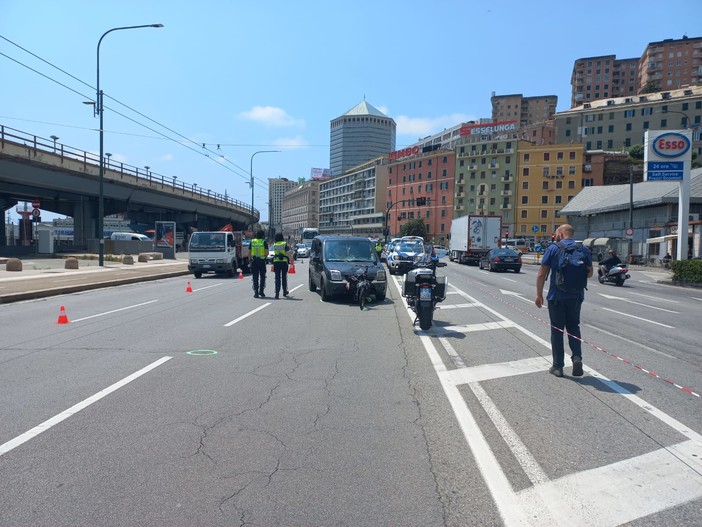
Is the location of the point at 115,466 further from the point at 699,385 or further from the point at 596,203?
the point at 596,203

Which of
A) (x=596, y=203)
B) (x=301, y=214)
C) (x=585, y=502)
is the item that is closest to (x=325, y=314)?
(x=585, y=502)

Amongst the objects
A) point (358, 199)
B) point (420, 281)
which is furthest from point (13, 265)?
point (358, 199)

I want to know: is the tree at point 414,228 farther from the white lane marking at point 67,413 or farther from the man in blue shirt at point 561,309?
the white lane marking at point 67,413

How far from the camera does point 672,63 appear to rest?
124 metres

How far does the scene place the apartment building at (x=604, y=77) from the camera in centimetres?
14538

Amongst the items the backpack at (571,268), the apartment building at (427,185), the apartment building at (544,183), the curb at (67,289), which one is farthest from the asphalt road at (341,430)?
the apartment building at (427,185)

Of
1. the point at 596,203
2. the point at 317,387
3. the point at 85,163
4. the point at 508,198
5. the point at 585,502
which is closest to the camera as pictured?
the point at 585,502

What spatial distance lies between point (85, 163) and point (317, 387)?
36596 mm

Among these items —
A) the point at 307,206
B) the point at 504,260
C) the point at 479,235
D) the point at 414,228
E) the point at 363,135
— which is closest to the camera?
the point at 504,260

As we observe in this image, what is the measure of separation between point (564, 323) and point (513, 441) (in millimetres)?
2625

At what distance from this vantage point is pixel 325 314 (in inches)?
494

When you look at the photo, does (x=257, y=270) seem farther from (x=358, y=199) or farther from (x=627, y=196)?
(x=358, y=199)

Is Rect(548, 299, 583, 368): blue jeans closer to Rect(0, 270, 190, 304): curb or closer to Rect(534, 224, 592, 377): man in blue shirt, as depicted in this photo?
Rect(534, 224, 592, 377): man in blue shirt

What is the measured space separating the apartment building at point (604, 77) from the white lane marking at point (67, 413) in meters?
158
